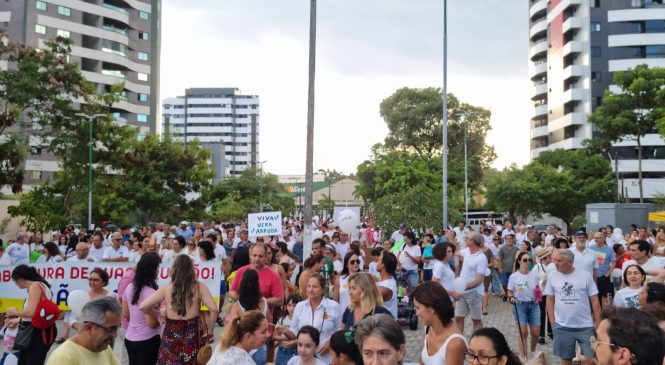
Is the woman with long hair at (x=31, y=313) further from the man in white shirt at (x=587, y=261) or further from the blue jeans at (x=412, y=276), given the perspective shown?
the blue jeans at (x=412, y=276)

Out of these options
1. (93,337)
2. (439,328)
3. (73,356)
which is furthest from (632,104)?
(73,356)

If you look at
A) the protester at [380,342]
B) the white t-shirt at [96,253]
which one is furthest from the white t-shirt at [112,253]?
the protester at [380,342]

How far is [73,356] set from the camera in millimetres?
4508

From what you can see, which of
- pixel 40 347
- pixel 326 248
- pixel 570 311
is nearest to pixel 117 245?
pixel 326 248

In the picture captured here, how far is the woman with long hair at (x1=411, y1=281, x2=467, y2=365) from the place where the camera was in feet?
16.2

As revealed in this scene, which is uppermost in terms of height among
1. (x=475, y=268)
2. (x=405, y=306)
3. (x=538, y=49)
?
(x=538, y=49)

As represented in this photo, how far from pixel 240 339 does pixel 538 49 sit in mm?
76852

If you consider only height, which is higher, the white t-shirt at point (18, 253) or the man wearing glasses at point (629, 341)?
the man wearing glasses at point (629, 341)

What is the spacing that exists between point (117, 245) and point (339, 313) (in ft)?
28.6

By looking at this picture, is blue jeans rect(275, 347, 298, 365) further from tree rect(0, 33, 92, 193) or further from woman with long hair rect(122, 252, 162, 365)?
tree rect(0, 33, 92, 193)

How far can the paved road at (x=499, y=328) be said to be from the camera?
1073 cm

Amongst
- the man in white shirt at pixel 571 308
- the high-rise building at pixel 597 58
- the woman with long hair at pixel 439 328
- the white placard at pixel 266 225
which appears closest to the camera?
the woman with long hair at pixel 439 328

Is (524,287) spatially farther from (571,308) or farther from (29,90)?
(29,90)

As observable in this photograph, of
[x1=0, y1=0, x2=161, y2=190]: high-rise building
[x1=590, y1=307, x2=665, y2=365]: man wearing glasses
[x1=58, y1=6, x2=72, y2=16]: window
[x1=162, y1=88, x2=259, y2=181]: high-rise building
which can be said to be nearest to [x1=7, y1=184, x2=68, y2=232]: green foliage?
[x1=0, y1=0, x2=161, y2=190]: high-rise building
